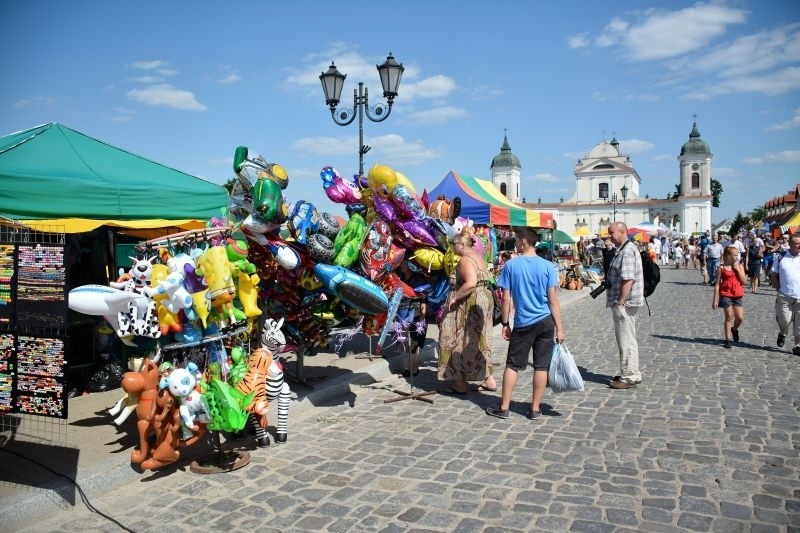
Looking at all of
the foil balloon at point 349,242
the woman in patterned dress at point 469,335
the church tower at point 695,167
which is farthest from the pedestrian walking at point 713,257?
the church tower at point 695,167

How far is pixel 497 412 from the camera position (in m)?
5.60

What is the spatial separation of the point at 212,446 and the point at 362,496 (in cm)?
159

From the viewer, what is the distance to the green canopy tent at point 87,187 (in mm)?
5641

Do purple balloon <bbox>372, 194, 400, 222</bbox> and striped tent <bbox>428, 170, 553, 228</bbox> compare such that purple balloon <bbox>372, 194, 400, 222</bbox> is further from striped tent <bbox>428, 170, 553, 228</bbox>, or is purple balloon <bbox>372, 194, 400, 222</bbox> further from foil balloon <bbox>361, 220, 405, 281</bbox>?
striped tent <bbox>428, 170, 553, 228</bbox>

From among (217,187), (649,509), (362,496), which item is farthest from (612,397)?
(217,187)

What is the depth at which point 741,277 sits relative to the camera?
873cm

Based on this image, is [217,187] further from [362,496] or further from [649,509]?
[649,509]

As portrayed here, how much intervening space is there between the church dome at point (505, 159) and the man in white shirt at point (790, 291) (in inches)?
2884

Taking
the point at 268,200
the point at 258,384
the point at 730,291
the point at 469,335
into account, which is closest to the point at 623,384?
the point at 469,335

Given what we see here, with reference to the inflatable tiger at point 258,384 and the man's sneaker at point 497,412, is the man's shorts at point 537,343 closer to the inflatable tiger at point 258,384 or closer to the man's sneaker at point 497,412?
the man's sneaker at point 497,412

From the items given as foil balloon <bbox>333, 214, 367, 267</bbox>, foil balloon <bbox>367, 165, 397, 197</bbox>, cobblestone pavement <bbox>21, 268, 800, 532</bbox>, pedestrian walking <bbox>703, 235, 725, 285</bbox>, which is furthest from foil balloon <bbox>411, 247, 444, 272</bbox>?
pedestrian walking <bbox>703, 235, 725, 285</bbox>

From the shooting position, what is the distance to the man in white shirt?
812cm

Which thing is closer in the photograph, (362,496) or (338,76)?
(362,496)

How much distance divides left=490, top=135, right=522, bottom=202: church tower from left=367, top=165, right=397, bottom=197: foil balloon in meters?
74.6
